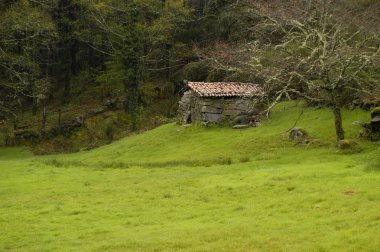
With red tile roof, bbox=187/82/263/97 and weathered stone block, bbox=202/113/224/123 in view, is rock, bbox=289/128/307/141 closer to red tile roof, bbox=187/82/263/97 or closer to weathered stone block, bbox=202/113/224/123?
red tile roof, bbox=187/82/263/97

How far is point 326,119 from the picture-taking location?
111 feet

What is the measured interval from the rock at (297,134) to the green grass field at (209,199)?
0.51 m

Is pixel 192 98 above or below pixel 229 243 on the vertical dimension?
above

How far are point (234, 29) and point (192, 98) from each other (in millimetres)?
17007

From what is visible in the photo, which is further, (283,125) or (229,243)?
(283,125)

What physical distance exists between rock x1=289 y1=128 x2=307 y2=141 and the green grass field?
20.0 inches

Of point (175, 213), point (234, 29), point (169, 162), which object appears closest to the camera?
point (175, 213)

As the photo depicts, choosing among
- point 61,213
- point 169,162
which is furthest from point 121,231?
point 169,162

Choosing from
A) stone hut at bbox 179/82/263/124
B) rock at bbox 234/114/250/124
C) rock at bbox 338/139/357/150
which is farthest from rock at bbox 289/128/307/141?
rock at bbox 234/114/250/124

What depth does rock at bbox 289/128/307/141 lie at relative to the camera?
30.1 meters

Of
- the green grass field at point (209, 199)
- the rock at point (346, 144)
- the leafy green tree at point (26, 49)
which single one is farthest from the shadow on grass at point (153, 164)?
the rock at point (346, 144)

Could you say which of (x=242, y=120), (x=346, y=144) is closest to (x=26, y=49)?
(x=242, y=120)

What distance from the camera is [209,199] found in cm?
1812

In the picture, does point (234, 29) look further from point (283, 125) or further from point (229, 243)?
point (229, 243)
